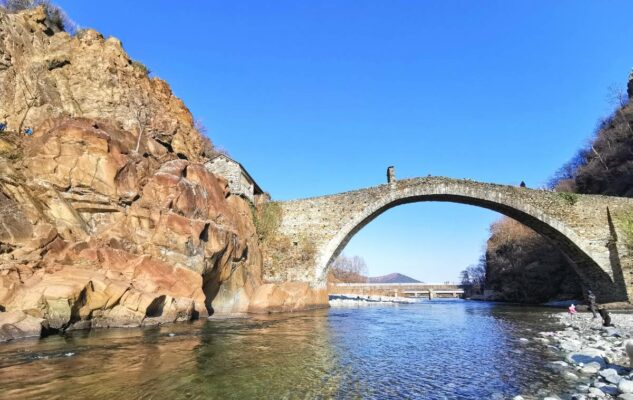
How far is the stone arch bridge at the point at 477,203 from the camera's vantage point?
27344 millimetres

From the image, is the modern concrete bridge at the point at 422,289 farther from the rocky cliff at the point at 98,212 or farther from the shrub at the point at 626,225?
the rocky cliff at the point at 98,212

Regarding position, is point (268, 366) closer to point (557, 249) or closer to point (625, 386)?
point (625, 386)

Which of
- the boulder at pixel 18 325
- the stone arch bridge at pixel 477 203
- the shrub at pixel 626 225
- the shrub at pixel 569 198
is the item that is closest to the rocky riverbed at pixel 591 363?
the boulder at pixel 18 325

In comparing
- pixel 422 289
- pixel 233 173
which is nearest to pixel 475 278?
pixel 422 289

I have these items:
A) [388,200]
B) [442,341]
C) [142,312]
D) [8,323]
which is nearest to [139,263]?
[142,312]

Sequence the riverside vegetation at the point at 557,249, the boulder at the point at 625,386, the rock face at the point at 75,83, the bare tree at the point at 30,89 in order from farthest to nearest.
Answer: the riverside vegetation at the point at 557,249 → the rock face at the point at 75,83 → the bare tree at the point at 30,89 → the boulder at the point at 625,386

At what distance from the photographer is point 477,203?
1189 inches

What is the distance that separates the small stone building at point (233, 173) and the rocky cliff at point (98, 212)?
A: 203 centimetres

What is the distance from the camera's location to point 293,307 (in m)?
24.2

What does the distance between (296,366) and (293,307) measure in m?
16.3

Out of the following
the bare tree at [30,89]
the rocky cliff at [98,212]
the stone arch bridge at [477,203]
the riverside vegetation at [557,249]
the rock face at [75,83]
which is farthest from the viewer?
the riverside vegetation at [557,249]

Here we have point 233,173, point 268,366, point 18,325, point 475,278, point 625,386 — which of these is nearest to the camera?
point 625,386

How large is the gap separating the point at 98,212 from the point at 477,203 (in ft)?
85.9

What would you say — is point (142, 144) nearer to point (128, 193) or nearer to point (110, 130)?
point (110, 130)
